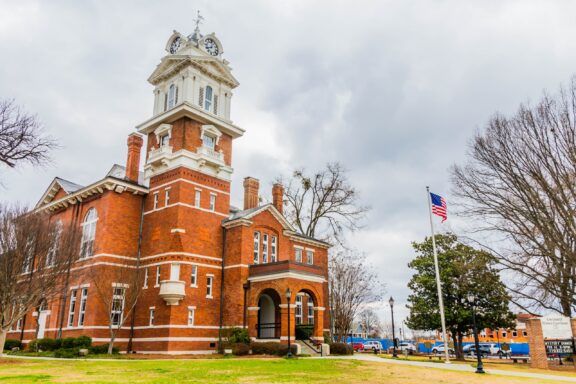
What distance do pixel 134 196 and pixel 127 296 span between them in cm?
797

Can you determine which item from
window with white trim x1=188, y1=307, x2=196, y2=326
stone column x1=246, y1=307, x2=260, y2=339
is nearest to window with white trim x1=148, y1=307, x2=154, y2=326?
window with white trim x1=188, y1=307, x2=196, y2=326

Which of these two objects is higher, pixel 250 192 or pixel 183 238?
pixel 250 192

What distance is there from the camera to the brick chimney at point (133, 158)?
34.7 metres

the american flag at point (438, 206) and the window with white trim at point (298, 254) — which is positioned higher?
the american flag at point (438, 206)

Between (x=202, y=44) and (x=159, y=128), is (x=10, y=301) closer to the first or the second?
(x=159, y=128)

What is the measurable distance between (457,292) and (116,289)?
77.3 ft

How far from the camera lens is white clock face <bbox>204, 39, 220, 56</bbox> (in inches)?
1450

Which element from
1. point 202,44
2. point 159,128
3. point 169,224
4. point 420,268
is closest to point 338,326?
point 420,268

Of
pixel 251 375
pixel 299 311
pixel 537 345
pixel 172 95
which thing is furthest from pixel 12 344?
pixel 537 345

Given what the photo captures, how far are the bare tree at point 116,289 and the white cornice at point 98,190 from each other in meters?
5.59

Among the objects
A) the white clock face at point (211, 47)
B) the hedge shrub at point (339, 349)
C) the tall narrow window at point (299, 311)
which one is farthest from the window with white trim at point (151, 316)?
the white clock face at point (211, 47)

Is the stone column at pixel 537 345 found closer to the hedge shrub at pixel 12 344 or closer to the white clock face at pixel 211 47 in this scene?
the white clock face at pixel 211 47

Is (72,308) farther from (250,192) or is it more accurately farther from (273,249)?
(250,192)

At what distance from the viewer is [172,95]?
35.8 metres
